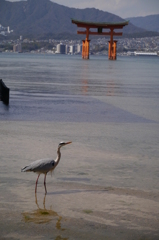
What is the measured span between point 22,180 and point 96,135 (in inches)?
126

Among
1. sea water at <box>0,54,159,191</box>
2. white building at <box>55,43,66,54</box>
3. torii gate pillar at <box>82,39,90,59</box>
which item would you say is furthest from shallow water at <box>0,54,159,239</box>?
white building at <box>55,43,66,54</box>

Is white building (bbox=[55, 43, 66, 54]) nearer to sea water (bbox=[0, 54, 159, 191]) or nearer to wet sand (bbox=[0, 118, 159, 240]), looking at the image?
sea water (bbox=[0, 54, 159, 191])

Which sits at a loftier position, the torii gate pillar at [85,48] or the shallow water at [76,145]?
the torii gate pillar at [85,48]

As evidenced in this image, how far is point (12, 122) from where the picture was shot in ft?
32.2

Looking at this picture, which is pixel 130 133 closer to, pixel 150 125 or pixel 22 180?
pixel 150 125

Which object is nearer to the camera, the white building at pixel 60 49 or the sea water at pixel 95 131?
the sea water at pixel 95 131

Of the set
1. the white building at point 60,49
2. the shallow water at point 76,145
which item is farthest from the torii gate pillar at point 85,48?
the white building at point 60,49

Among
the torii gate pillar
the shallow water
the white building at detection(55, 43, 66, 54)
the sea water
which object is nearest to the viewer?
the shallow water

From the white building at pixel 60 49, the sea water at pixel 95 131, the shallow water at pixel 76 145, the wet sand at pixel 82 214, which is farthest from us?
the white building at pixel 60 49

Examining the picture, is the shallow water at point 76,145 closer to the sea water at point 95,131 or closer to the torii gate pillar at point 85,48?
the sea water at point 95,131

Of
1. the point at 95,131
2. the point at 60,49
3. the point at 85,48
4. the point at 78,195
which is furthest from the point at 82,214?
the point at 60,49

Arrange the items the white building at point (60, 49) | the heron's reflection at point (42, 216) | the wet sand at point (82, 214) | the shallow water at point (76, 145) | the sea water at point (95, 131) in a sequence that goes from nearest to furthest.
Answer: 1. the wet sand at point (82, 214)
2. the heron's reflection at point (42, 216)
3. the shallow water at point (76, 145)
4. the sea water at point (95, 131)
5. the white building at point (60, 49)

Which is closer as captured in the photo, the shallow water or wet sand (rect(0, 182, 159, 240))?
wet sand (rect(0, 182, 159, 240))

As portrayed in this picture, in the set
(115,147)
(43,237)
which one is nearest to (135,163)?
(115,147)
